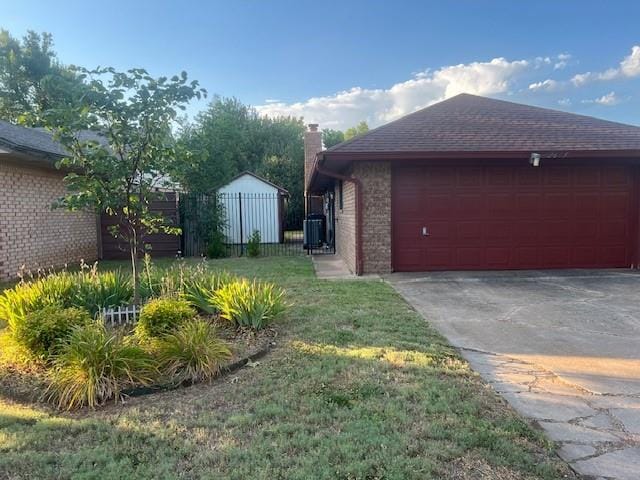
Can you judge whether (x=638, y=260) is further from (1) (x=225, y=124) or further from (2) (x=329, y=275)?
(1) (x=225, y=124)

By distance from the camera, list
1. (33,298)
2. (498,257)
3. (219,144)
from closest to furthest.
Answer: (33,298)
(498,257)
(219,144)

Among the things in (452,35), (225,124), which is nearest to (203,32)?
(452,35)

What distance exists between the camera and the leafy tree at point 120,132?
4336 mm

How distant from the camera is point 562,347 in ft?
14.7

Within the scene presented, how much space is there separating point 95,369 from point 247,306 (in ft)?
5.82

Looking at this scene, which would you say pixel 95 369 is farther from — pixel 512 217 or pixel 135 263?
pixel 512 217

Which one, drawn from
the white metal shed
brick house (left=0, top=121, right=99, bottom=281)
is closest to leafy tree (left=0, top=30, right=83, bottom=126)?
the white metal shed

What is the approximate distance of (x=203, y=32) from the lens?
439 inches

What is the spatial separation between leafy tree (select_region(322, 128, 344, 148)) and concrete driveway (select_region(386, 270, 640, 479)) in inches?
1328

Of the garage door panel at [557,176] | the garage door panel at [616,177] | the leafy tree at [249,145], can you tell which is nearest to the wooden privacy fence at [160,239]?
the leafy tree at [249,145]

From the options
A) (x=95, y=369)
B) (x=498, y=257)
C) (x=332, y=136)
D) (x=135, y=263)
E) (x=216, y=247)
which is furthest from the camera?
(x=332, y=136)

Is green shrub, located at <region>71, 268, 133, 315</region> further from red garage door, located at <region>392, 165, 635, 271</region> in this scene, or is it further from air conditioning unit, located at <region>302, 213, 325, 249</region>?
air conditioning unit, located at <region>302, 213, 325, 249</region>

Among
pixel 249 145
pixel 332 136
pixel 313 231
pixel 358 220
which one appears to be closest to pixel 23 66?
pixel 249 145

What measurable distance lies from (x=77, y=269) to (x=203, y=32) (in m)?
6.61
